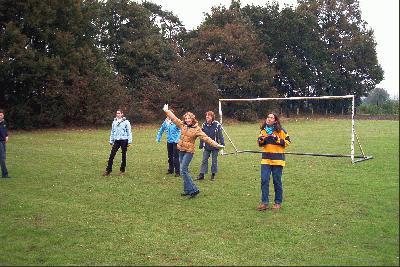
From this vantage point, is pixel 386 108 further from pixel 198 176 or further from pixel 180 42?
pixel 198 176

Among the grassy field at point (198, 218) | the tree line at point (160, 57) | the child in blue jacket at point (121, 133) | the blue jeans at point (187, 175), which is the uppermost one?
the tree line at point (160, 57)

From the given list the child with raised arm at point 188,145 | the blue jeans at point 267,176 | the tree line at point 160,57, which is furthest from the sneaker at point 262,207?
the tree line at point 160,57

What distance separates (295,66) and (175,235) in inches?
1901

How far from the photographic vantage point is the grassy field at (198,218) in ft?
20.6

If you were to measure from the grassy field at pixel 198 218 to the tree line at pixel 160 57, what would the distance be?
743 inches

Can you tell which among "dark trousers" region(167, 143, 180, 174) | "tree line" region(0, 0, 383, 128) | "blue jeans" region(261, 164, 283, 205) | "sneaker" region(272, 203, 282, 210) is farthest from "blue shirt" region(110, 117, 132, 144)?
"tree line" region(0, 0, 383, 128)

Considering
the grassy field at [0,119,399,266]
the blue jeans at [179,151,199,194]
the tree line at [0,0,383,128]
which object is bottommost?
the grassy field at [0,119,399,266]

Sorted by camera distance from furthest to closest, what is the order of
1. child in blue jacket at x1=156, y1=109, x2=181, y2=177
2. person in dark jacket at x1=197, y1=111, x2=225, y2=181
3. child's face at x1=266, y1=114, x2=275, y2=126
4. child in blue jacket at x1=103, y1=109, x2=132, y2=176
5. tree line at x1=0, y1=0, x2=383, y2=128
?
tree line at x1=0, y1=0, x2=383, y2=128 < child in blue jacket at x1=156, y1=109, x2=181, y2=177 < child in blue jacket at x1=103, y1=109, x2=132, y2=176 < person in dark jacket at x1=197, y1=111, x2=225, y2=181 < child's face at x1=266, y1=114, x2=275, y2=126

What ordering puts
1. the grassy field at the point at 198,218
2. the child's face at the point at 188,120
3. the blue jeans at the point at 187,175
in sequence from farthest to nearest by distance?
the child's face at the point at 188,120 → the blue jeans at the point at 187,175 → the grassy field at the point at 198,218

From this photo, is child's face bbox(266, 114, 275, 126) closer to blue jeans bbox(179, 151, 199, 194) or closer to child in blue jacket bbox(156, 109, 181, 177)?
blue jeans bbox(179, 151, 199, 194)

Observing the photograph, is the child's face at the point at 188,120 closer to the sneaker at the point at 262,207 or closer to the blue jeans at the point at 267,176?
the blue jeans at the point at 267,176

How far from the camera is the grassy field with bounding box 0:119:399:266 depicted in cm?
627

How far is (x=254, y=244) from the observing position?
22.2ft

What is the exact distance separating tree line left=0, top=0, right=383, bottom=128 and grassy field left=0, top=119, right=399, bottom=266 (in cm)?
1887
